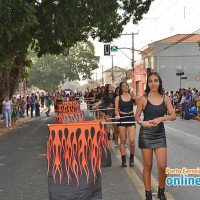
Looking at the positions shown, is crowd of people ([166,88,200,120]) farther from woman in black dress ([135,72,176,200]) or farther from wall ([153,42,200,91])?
wall ([153,42,200,91])

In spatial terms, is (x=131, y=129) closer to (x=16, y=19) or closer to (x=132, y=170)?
(x=132, y=170)

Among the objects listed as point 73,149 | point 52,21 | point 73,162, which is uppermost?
point 52,21

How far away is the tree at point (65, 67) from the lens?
82.6m

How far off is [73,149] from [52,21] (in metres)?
13.8

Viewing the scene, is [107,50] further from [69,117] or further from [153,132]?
[153,132]

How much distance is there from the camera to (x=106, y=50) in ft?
99.6

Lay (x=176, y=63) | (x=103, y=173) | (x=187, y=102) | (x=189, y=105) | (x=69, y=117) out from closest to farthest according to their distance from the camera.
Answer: (x=103, y=173)
(x=69, y=117)
(x=187, y=102)
(x=189, y=105)
(x=176, y=63)

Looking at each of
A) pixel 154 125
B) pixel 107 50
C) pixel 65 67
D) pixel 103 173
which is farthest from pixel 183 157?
pixel 65 67

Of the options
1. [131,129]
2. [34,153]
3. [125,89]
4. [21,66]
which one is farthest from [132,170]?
[21,66]

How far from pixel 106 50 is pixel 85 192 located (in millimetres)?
25820

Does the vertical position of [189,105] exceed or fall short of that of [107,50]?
it falls short

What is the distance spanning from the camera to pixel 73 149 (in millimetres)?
5285

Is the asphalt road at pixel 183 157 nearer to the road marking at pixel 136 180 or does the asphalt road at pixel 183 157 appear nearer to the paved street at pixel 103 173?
the paved street at pixel 103 173

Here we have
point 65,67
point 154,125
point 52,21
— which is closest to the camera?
point 154,125
